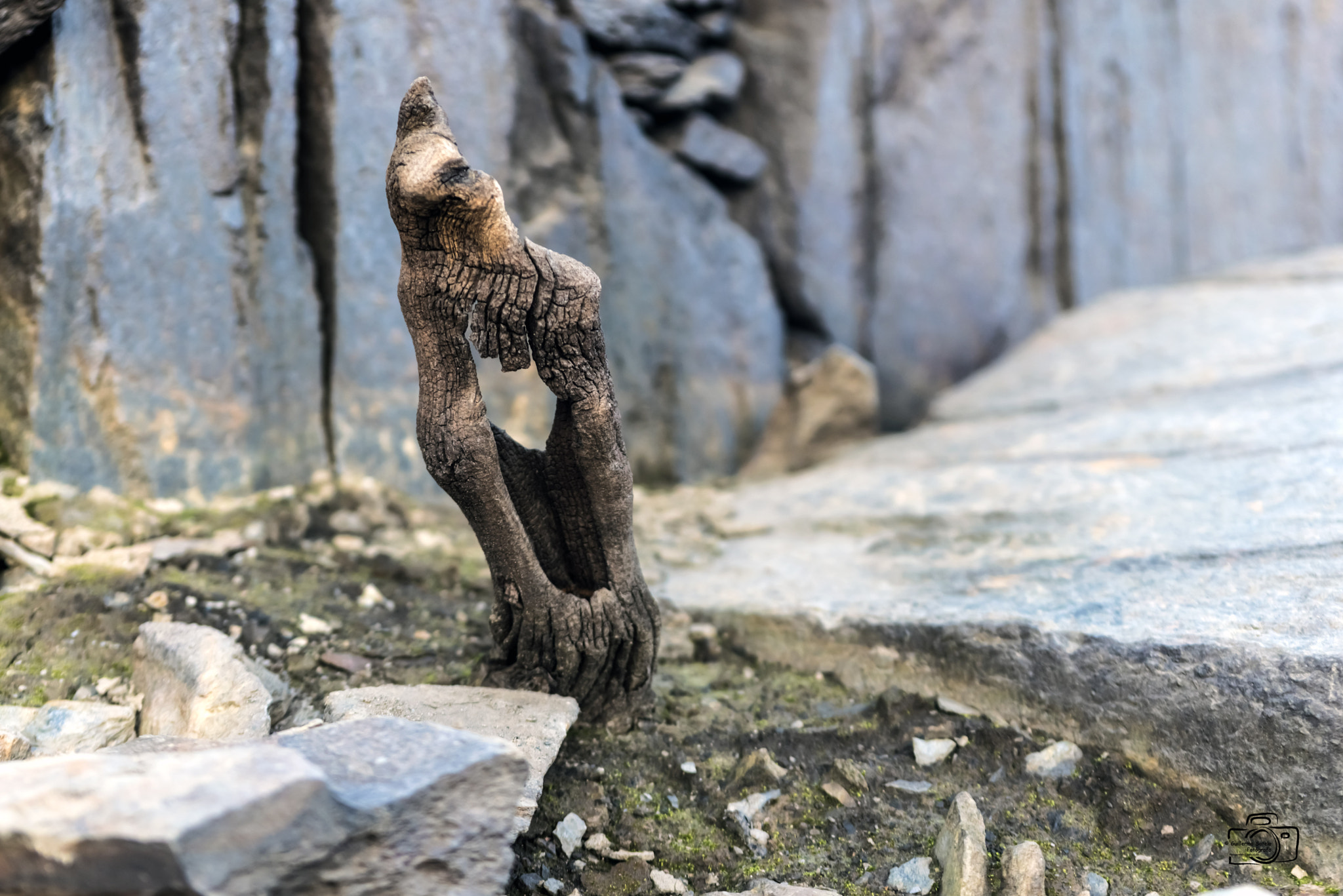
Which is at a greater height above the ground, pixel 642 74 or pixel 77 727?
pixel 642 74

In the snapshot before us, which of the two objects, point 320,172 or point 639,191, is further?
point 639,191

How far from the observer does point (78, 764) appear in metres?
1.18

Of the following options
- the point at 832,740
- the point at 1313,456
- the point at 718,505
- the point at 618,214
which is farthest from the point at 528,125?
the point at 1313,456

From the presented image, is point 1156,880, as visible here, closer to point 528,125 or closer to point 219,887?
point 219,887

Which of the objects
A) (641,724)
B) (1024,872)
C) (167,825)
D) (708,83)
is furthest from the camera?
(708,83)

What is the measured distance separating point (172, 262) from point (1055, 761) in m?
2.69

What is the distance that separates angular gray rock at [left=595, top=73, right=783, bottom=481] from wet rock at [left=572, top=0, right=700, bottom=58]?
19 centimetres

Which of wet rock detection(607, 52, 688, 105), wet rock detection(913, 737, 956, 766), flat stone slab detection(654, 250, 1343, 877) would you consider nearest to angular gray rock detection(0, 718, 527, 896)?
wet rock detection(913, 737, 956, 766)

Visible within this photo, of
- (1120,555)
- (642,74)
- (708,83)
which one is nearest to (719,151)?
(708,83)

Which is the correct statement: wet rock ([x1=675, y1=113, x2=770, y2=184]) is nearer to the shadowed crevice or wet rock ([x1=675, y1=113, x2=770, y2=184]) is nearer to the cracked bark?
the shadowed crevice

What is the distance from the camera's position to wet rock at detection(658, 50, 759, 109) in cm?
405

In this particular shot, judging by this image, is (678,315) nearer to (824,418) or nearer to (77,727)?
(824,418)

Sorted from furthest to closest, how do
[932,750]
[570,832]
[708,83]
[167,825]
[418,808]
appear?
[708,83], [932,750], [570,832], [418,808], [167,825]

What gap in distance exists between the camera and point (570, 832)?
173 centimetres
